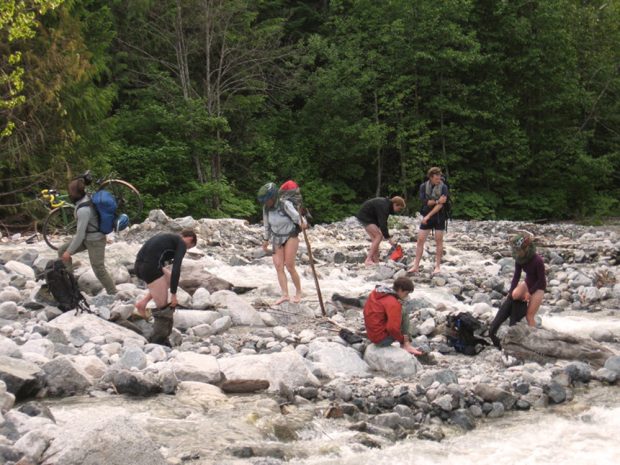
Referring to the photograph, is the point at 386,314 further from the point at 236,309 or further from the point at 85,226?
the point at 85,226

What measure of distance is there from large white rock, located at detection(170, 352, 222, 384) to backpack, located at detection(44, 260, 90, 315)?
2048 millimetres

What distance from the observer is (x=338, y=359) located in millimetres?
7836

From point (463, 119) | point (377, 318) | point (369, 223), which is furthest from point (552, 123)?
point (377, 318)

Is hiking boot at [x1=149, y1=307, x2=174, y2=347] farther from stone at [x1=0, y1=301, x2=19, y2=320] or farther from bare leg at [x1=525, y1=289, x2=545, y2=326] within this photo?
bare leg at [x1=525, y1=289, x2=545, y2=326]

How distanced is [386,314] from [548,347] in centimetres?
189

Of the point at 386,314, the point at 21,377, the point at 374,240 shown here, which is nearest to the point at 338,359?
the point at 386,314

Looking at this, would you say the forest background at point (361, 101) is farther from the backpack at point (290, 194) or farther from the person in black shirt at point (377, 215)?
the backpack at point (290, 194)

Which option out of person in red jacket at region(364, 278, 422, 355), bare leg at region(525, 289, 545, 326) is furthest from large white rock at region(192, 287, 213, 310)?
bare leg at region(525, 289, 545, 326)

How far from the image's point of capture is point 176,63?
28484 millimetres

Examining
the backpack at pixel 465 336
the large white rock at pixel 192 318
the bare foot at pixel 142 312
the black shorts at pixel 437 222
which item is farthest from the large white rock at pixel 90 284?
the black shorts at pixel 437 222

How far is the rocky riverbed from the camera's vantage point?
559cm

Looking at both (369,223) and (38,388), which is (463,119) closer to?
(369,223)

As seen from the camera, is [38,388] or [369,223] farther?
[369,223]

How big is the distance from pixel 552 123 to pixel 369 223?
22.1m
